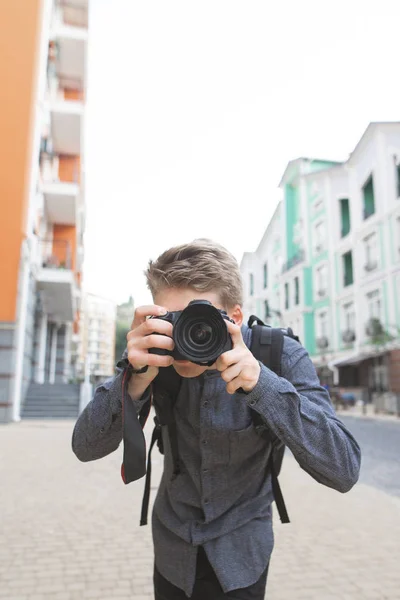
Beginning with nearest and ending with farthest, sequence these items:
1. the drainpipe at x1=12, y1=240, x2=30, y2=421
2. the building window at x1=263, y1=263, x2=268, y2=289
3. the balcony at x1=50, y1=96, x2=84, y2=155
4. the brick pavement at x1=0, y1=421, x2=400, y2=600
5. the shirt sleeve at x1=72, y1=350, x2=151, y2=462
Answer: the shirt sleeve at x1=72, y1=350, x2=151, y2=462 < the brick pavement at x1=0, y1=421, x2=400, y2=600 < the drainpipe at x1=12, y1=240, x2=30, y2=421 < the balcony at x1=50, y1=96, x2=84, y2=155 < the building window at x1=263, y1=263, x2=268, y2=289

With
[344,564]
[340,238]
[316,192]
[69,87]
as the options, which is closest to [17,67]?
[69,87]

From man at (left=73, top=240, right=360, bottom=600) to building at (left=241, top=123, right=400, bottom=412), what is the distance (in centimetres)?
2099

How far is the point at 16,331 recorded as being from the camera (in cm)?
1399

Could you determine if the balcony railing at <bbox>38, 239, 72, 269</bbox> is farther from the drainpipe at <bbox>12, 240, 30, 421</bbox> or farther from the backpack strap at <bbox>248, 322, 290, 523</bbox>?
the backpack strap at <bbox>248, 322, 290, 523</bbox>

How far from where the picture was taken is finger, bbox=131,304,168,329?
4.80 ft

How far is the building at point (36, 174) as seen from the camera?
14.3 meters

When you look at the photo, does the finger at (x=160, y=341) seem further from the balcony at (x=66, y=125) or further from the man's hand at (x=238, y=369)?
the balcony at (x=66, y=125)

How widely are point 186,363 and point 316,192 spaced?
36638 millimetres

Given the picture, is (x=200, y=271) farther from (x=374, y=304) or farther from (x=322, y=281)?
(x=322, y=281)

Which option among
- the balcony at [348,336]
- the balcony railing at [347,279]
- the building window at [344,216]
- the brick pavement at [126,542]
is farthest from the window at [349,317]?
the brick pavement at [126,542]

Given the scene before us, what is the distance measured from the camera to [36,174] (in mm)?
16219

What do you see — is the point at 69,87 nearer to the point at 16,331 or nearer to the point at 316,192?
the point at 16,331

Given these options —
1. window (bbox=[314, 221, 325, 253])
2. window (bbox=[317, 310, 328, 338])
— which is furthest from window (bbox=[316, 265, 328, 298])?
window (bbox=[314, 221, 325, 253])

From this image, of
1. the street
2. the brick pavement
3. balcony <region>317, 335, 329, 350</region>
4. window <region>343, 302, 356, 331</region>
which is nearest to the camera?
the brick pavement
